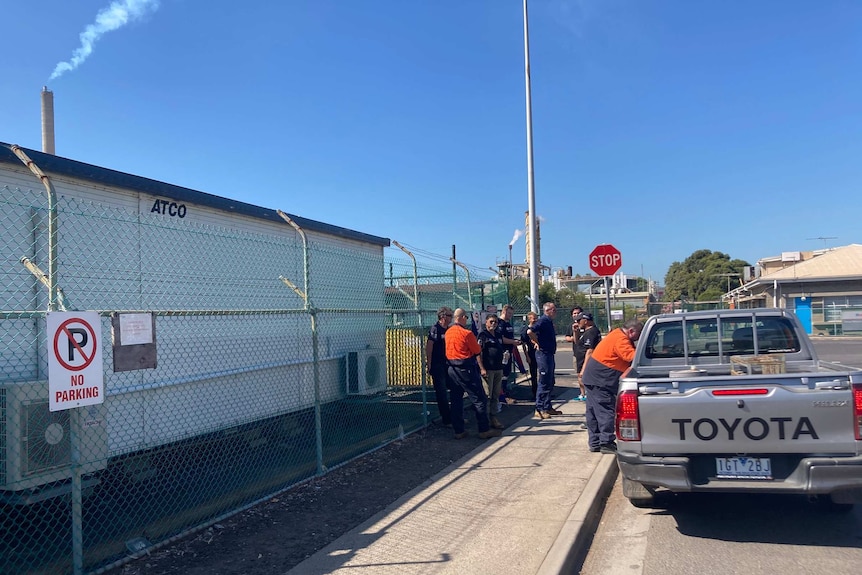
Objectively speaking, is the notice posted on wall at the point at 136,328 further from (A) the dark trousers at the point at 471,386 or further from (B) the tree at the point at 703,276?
(B) the tree at the point at 703,276

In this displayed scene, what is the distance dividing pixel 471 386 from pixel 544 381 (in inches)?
72.2

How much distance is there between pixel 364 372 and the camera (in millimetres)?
9570

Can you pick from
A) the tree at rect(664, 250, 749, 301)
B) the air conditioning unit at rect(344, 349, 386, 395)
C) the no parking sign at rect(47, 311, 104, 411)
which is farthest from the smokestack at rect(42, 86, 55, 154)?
the tree at rect(664, 250, 749, 301)

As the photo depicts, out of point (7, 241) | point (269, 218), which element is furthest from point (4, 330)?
point (269, 218)

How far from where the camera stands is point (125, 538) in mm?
4699

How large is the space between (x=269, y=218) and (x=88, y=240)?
2915mm

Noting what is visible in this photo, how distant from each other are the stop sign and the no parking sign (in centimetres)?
973

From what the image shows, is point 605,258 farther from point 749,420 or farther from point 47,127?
point 47,127

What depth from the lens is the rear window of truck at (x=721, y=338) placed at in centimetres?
600

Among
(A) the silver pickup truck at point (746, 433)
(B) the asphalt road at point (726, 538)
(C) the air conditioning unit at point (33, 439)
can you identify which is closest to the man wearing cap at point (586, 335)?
(B) the asphalt road at point (726, 538)

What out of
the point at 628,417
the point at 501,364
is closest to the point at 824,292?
the point at 501,364

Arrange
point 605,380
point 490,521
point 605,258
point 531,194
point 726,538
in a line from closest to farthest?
point 726,538 < point 490,521 < point 605,380 < point 605,258 < point 531,194

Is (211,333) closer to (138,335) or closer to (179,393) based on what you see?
(179,393)

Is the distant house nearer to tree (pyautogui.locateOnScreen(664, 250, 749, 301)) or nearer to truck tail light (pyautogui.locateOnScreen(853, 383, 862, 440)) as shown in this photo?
tree (pyautogui.locateOnScreen(664, 250, 749, 301))
